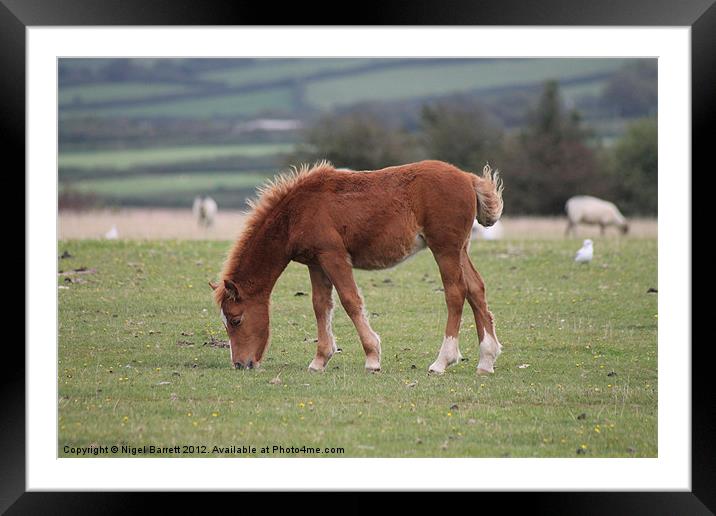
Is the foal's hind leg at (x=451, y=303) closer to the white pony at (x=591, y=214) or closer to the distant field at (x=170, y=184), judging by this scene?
the white pony at (x=591, y=214)

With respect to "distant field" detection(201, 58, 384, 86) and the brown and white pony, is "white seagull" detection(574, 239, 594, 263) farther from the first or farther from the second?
"distant field" detection(201, 58, 384, 86)

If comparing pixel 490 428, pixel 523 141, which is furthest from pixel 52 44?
pixel 523 141

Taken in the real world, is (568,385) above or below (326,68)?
below

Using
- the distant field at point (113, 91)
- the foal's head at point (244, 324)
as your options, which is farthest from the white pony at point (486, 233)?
the distant field at point (113, 91)

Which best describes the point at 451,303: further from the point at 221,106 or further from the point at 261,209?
the point at 221,106

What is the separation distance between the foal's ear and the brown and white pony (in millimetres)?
16

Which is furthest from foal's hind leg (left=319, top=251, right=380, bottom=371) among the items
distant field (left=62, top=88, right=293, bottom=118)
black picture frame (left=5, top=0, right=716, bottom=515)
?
distant field (left=62, top=88, right=293, bottom=118)

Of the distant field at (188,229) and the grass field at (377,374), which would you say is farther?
the distant field at (188,229)

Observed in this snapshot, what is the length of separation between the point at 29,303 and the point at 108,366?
9.18 feet

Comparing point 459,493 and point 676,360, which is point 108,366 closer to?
point 459,493

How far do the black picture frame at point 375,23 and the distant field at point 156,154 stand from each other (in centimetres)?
4300

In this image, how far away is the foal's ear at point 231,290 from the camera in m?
12.5

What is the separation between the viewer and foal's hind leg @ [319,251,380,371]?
12.6 metres

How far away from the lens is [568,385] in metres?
12.4
